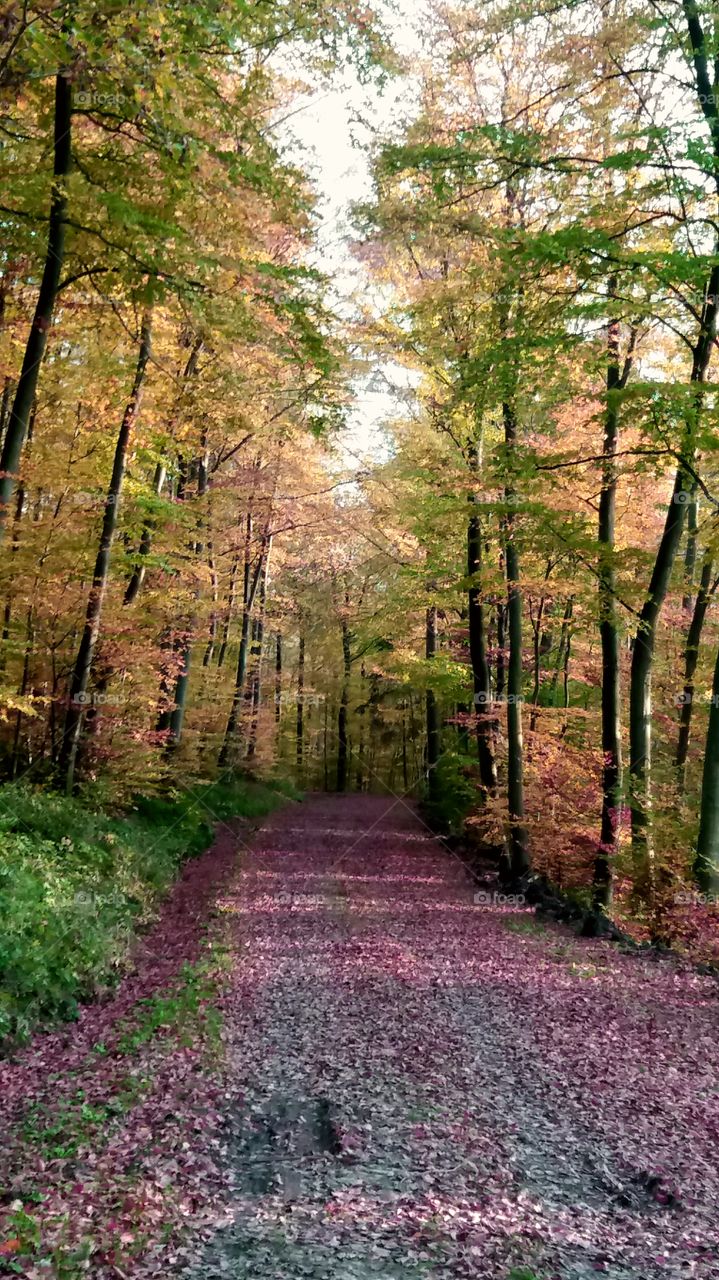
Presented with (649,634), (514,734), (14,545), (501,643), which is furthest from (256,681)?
(649,634)

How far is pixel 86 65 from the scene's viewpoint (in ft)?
22.8

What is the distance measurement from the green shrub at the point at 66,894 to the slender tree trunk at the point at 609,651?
22.5ft

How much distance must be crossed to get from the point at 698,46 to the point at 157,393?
886cm

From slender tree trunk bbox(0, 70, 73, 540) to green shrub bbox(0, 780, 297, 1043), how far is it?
12.4 feet

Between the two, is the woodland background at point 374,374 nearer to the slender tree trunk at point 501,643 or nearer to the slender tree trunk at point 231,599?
the slender tree trunk at point 231,599

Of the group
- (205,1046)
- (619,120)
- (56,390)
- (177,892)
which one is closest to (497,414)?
(619,120)

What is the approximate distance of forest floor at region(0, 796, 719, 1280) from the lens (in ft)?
13.4

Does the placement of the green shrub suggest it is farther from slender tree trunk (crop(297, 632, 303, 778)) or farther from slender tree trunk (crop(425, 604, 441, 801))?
slender tree trunk (crop(297, 632, 303, 778))

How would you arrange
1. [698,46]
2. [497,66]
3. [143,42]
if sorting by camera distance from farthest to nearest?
[497,66], [698,46], [143,42]

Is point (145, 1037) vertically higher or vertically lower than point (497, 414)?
lower

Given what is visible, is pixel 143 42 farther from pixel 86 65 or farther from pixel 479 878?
pixel 479 878

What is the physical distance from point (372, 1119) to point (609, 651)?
8608mm

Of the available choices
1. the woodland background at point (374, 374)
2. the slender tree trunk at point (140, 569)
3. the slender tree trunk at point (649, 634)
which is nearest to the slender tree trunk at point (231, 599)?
the woodland background at point (374, 374)

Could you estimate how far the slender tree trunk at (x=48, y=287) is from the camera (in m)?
7.23
